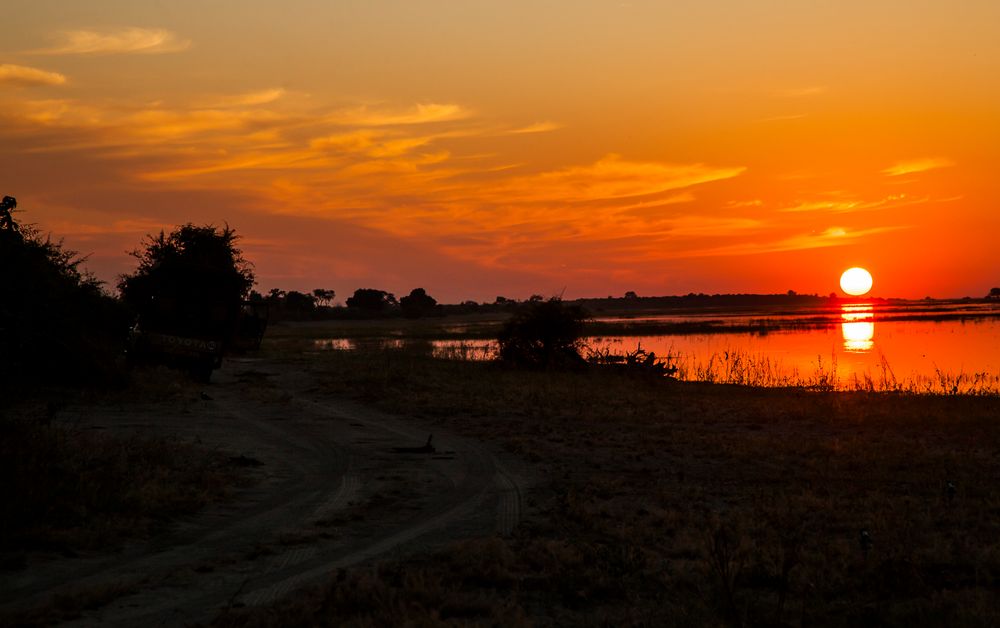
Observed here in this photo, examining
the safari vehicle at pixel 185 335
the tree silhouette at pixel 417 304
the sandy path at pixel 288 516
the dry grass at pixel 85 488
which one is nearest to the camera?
the sandy path at pixel 288 516

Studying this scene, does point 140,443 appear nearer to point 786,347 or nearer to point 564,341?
point 564,341

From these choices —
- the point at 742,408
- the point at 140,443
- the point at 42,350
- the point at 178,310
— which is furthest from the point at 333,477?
the point at 178,310

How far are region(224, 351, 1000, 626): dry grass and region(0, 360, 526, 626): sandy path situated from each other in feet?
2.19

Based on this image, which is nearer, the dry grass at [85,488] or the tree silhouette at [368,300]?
the dry grass at [85,488]

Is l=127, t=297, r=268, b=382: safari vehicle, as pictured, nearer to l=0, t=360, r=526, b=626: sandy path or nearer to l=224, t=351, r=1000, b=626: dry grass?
l=0, t=360, r=526, b=626: sandy path

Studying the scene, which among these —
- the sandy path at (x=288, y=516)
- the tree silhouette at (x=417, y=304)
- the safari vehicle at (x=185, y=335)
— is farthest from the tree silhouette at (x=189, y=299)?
the tree silhouette at (x=417, y=304)

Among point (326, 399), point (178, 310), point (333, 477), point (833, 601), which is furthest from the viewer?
point (178, 310)

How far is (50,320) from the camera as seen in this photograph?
14570 millimetres

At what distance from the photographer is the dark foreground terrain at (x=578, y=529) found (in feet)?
22.8

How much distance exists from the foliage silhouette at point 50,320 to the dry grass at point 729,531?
8.50 meters

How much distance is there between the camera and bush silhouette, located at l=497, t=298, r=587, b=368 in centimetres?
3616

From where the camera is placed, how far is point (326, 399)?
2472 centimetres

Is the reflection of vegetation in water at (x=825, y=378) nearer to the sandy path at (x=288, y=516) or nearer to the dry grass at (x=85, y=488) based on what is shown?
the sandy path at (x=288, y=516)

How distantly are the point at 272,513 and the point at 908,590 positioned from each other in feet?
22.8
